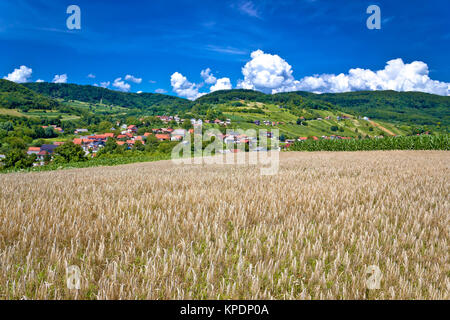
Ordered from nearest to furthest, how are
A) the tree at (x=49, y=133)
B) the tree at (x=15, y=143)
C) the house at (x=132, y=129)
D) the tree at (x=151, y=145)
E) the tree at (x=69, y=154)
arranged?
the tree at (x=69, y=154) < the tree at (x=151, y=145) < the tree at (x=15, y=143) < the tree at (x=49, y=133) < the house at (x=132, y=129)

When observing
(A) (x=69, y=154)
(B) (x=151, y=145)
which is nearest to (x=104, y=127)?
(B) (x=151, y=145)

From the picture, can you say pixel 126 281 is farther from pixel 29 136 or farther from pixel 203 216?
pixel 29 136

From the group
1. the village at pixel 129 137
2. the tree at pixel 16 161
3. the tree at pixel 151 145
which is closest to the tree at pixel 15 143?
the village at pixel 129 137

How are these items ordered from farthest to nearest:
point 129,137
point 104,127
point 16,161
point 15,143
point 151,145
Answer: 1. point 104,127
2. point 129,137
3. point 15,143
4. point 151,145
5. point 16,161

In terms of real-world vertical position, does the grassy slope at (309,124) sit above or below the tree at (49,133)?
above

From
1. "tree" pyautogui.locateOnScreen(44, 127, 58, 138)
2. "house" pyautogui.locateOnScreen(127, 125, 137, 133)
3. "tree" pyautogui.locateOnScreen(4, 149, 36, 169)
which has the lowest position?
"tree" pyautogui.locateOnScreen(4, 149, 36, 169)

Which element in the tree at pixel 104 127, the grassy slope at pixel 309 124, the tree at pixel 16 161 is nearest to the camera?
the tree at pixel 16 161

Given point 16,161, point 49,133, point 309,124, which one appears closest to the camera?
point 16,161

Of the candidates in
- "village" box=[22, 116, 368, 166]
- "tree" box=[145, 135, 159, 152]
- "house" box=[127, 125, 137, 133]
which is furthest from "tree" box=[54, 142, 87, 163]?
"house" box=[127, 125, 137, 133]

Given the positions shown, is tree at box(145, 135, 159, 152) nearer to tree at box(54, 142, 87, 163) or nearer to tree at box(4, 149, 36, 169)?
tree at box(54, 142, 87, 163)

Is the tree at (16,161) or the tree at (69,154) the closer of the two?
the tree at (69,154)

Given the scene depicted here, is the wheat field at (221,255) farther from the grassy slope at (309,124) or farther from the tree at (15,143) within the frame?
the grassy slope at (309,124)

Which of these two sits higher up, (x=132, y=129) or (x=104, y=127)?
(x=104, y=127)

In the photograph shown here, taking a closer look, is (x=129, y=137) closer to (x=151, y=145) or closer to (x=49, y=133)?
(x=49, y=133)
